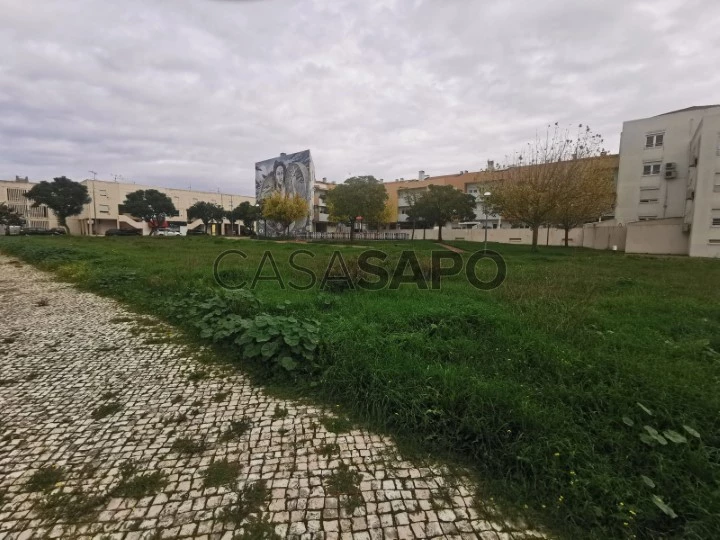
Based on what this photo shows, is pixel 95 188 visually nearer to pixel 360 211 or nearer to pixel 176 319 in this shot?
pixel 360 211

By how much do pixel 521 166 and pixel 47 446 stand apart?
88.2ft

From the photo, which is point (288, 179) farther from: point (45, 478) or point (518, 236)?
point (45, 478)

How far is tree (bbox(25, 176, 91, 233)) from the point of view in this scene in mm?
36375

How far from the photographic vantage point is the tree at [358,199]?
3588 centimetres

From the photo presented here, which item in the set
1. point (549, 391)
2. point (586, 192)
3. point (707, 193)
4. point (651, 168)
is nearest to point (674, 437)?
point (549, 391)

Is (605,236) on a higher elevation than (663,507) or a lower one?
higher

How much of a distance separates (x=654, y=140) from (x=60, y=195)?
2375 inches

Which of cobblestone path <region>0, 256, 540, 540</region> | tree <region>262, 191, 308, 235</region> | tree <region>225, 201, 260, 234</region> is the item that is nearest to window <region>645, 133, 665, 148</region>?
tree <region>262, 191, 308, 235</region>

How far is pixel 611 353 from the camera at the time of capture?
3637mm

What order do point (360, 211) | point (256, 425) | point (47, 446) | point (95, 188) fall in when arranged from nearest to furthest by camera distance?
point (47, 446), point (256, 425), point (360, 211), point (95, 188)

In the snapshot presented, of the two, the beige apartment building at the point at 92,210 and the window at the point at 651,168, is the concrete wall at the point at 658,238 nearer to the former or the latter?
the window at the point at 651,168

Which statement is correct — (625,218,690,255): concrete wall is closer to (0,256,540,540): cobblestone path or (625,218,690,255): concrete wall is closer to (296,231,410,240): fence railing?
(296,231,410,240): fence railing

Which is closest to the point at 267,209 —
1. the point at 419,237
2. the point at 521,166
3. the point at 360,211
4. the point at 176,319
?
the point at 360,211

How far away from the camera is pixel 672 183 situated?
27.0m
